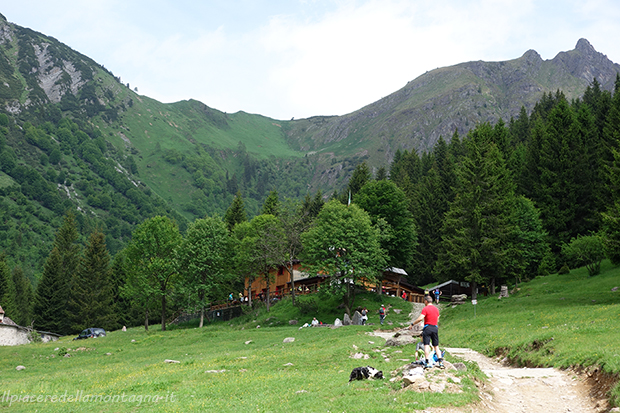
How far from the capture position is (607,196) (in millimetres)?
57062

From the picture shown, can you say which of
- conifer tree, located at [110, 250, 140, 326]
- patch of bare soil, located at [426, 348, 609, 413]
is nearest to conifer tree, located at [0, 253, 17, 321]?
conifer tree, located at [110, 250, 140, 326]

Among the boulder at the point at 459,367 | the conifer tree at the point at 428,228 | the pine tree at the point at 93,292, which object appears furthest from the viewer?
the pine tree at the point at 93,292

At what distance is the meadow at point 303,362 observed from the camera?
1426cm

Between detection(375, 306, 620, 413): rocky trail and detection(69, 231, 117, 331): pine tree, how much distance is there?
79.7 meters

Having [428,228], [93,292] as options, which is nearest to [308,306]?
[428,228]

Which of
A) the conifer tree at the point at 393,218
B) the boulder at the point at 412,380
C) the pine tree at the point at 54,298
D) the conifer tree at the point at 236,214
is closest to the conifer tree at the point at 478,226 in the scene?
the conifer tree at the point at 393,218

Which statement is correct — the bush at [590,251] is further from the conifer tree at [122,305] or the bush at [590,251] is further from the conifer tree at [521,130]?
the conifer tree at [122,305]

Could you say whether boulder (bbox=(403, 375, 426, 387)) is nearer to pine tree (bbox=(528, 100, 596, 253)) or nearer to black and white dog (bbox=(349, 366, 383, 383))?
black and white dog (bbox=(349, 366, 383, 383))

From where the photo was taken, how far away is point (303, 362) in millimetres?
23062

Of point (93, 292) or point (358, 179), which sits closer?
point (358, 179)

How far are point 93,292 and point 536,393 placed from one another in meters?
83.0

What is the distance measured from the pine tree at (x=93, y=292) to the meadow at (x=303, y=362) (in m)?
41.7

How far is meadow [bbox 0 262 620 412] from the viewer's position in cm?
1426

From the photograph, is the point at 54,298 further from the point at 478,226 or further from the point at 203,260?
the point at 478,226
